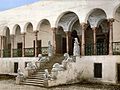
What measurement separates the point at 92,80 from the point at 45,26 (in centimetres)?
903

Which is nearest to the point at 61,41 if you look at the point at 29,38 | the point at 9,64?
the point at 29,38

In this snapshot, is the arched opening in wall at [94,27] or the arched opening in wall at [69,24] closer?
the arched opening in wall at [94,27]

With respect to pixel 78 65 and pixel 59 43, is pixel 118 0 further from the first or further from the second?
pixel 59 43

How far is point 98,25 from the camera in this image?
2133 cm

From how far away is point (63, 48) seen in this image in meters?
25.6

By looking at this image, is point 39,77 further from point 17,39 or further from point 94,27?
point 17,39

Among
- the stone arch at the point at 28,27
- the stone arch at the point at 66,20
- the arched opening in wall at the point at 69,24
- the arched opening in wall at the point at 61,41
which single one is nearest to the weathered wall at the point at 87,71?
the arched opening in wall at the point at 69,24

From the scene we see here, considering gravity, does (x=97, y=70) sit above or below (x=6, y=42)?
below

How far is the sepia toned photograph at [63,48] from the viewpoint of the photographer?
17.3 meters

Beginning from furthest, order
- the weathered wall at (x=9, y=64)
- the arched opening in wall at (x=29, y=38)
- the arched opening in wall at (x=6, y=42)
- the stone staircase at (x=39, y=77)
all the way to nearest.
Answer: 1. the arched opening in wall at (x=6, y=42)
2. the arched opening in wall at (x=29, y=38)
3. the weathered wall at (x=9, y=64)
4. the stone staircase at (x=39, y=77)

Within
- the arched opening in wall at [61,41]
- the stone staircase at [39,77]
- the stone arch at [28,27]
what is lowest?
the stone staircase at [39,77]

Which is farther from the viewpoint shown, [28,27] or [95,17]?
[28,27]

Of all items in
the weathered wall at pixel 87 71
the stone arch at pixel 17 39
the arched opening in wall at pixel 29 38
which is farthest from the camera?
the stone arch at pixel 17 39

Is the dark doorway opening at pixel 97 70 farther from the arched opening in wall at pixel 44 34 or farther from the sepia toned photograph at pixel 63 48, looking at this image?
the arched opening in wall at pixel 44 34
